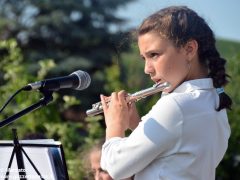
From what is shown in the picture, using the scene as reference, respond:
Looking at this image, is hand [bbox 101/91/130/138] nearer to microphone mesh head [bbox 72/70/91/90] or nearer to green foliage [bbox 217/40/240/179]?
microphone mesh head [bbox 72/70/91/90]

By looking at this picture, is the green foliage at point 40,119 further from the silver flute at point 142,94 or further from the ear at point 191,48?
the ear at point 191,48

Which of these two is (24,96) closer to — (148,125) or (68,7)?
(148,125)

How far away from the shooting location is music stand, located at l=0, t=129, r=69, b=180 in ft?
8.48

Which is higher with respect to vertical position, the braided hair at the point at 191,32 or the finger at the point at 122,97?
the braided hair at the point at 191,32

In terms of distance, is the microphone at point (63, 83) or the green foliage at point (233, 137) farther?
the green foliage at point (233, 137)

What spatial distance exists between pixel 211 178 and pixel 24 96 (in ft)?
11.4

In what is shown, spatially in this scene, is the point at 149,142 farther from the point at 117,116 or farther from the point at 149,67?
the point at 149,67

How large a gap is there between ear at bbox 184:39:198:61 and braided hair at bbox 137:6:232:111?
0.01m

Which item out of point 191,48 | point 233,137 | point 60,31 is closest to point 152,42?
point 191,48

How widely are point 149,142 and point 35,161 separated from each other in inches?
21.3

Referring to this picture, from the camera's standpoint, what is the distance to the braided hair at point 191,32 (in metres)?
2.48

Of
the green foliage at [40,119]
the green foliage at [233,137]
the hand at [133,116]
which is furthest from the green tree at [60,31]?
the hand at [133,116]

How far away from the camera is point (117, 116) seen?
8.23 feet

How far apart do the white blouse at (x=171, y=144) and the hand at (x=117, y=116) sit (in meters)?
0.04
